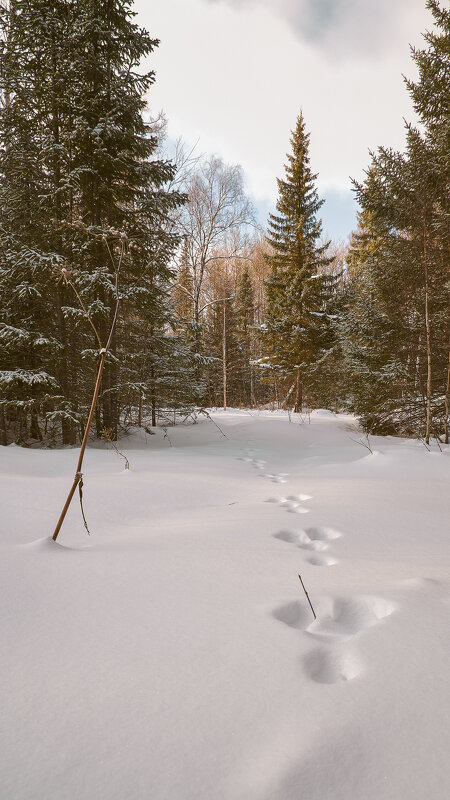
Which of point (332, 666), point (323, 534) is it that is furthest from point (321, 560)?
point (332, 666)

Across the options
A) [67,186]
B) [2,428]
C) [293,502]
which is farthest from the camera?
[2,428]

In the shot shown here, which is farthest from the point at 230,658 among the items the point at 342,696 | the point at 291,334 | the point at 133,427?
the point at 291,334

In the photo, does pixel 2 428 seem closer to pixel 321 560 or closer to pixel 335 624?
pixel 321 560

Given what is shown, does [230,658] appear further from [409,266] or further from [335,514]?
[409,266]

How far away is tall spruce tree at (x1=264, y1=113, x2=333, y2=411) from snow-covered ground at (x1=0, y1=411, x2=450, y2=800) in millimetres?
12655

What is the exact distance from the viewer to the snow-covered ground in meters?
0.73

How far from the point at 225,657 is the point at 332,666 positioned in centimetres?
30

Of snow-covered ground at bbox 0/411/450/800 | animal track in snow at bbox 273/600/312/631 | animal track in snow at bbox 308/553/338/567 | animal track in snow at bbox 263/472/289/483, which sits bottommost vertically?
animal track in snow at bbox 263/472/289/483

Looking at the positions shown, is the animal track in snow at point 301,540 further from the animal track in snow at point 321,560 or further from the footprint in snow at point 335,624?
the footprint in snow at point 335,624

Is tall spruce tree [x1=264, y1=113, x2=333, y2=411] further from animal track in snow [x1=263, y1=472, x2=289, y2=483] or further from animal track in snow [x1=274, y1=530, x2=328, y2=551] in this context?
animal track in snow [x1=274, y1=530, x2=328, y2=551]

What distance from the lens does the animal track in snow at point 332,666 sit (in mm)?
1001

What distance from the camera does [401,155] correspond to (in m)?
7.43

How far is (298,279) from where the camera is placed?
14.4 meters

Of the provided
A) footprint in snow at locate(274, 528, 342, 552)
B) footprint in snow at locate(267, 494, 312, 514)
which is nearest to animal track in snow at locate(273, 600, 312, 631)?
footprint in snow at locate(274, 528, 342, 552)
